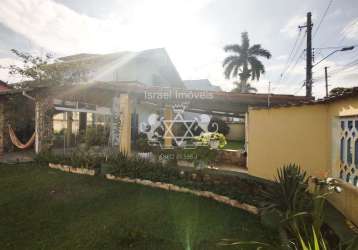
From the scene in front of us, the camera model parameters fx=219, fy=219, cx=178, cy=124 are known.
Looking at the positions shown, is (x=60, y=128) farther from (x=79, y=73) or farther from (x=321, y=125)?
(x=321, y=125)

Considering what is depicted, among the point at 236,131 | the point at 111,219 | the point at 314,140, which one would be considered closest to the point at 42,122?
the point at 111,219

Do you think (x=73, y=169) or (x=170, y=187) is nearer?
(x=170, y=187)

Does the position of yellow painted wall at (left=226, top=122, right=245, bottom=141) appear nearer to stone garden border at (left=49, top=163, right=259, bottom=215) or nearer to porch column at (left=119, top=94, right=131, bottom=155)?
porch column at (left=119, top=94, right=131, bottom=155)

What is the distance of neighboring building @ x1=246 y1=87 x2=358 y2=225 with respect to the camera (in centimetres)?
435

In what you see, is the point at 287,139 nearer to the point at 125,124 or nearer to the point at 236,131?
the point at 125,124

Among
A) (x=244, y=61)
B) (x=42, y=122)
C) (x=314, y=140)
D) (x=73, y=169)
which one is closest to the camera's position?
(x=314, y=140)

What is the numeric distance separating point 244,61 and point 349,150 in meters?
25.5

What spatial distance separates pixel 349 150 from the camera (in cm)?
456

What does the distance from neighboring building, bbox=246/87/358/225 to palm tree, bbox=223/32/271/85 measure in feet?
72.2

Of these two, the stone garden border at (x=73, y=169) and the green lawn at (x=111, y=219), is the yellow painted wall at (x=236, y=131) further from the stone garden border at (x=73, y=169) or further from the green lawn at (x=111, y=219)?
the green lawn at (x=111, y=219)

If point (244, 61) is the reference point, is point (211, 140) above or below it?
below

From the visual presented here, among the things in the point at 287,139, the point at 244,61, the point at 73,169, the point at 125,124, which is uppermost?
the point at 244,61

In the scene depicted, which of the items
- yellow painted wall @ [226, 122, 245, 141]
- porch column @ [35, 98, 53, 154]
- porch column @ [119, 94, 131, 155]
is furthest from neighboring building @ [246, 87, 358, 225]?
yellow painted wall @ [226, 122, 245, 141]

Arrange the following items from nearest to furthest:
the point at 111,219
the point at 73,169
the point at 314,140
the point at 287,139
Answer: the point at 111,219
the point at 314,140
the point at 287,139
the point at 73,169
